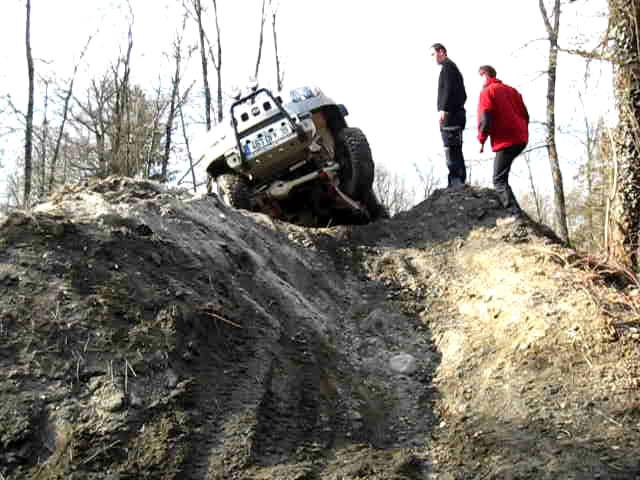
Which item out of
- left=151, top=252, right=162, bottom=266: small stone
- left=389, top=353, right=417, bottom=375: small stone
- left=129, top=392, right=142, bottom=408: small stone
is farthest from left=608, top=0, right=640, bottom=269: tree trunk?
left=129, top=392, right=142, bottom=408: small stone

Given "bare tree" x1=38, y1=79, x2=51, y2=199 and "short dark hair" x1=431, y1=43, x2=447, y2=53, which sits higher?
"bare tree" x1=38, y1=79, x2=51, y2=199

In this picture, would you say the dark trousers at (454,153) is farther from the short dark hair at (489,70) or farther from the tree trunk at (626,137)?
the tree trunk at (626,137)

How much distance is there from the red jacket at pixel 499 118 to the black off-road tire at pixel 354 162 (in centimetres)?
192

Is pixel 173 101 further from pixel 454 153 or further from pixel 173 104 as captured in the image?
pixel 454 153

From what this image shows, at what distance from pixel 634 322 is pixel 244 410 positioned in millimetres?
2599

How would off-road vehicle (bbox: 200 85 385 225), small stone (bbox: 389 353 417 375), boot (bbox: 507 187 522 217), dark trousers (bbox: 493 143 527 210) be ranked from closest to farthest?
small stone (bbox: 389 353 417 375) → dark trousers (bbox: 493 143 527 210) → boot (bbox: 507 187 522 217) → off-road vehicle (bbox: 200 85 385 225)

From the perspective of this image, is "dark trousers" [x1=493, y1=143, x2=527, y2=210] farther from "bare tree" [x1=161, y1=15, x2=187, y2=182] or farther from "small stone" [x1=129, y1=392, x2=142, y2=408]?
"bare tree" [x1=161, y1=15, x2=187, y2=182]

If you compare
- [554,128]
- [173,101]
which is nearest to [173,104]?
[173,101]

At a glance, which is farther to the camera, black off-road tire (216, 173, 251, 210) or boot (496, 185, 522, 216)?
black off-road tire (216, 173, 251, 210)

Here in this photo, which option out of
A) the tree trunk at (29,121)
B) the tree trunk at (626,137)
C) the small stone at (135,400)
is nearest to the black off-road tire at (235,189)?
the tree trunk at (626,137)

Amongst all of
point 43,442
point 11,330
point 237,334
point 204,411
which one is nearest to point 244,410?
point 204,411

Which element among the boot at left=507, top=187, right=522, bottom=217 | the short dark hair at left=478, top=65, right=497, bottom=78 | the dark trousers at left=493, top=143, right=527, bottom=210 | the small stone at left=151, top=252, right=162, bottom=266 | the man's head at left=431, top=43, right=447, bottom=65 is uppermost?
the man's head at left=431, top=43, right=447, bottom=65

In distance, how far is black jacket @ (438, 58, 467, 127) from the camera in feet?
24.2

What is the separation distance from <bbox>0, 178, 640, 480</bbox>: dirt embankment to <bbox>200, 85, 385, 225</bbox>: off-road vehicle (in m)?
1.79
